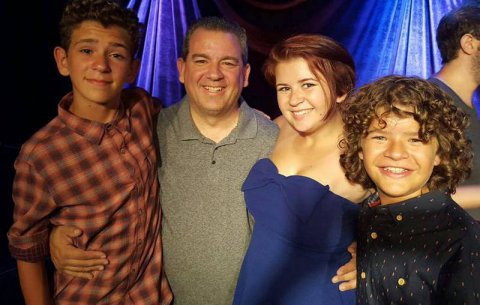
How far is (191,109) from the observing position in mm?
2035

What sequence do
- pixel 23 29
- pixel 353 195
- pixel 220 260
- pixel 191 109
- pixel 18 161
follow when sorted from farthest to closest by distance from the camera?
pixel 23 29 → pixel 191 109 → pixel 220 260 → pixel 353 195 → pixel 18 161

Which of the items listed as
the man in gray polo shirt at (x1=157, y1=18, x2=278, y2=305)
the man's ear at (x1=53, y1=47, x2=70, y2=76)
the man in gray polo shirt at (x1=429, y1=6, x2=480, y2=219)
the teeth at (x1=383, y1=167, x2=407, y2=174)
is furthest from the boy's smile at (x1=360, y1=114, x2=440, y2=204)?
the man's ear at (x1=53, y1=47, x2=70, y2=76)

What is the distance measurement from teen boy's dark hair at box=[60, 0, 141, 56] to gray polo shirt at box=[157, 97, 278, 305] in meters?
0.58

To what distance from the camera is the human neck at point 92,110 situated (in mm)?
1707

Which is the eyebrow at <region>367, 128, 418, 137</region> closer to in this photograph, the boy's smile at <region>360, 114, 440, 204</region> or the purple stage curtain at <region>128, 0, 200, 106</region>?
the boy's smile at <region>360, 114, 440, 204</region>

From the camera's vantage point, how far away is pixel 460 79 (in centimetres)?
224

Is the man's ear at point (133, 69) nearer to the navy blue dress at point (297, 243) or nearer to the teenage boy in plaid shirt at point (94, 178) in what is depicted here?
the teenage boy in plaid shirt at point (94, 178)

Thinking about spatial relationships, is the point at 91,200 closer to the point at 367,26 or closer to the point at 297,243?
the point at 297,243

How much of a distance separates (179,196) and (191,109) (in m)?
0.44

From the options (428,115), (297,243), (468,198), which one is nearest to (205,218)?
(297,243)

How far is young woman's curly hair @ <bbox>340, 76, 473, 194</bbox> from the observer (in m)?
1.36

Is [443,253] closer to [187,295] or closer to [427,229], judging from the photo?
[427,229]

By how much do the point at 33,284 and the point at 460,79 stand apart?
7.37 ft

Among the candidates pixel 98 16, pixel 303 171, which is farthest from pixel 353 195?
pixel 98 16
